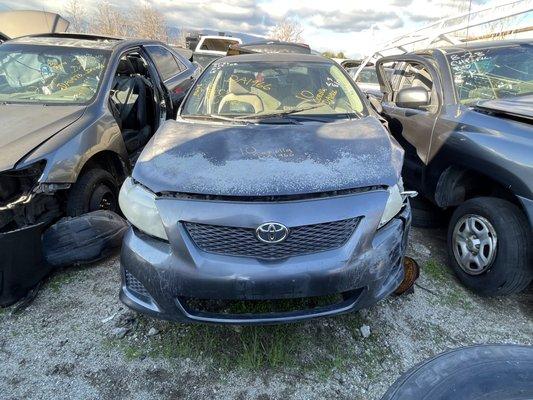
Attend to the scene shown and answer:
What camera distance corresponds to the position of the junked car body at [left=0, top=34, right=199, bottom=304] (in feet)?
9.65

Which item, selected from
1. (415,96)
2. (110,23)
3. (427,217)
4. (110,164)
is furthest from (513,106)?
(110,23)

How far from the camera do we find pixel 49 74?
401 cm

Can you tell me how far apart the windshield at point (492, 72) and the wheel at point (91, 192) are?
3.23 meters

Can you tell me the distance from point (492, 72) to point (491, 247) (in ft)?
5.73

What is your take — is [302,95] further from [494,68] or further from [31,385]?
[31,385]

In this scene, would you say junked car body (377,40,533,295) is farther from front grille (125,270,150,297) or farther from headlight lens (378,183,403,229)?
front grille (125,270,150,297)

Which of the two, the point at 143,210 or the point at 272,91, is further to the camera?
the point at 272,91

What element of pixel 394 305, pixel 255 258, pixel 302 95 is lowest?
pixel 394 305

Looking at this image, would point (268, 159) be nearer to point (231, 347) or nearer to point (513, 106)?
point (231, 347)

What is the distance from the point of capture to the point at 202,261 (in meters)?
2.05

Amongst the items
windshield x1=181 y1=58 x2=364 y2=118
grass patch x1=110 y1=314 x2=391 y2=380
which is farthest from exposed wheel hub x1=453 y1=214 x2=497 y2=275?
windshield x1=181 y1=58 x2=364 y2=118

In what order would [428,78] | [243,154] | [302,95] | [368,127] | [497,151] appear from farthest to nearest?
[428,78]
[302,95]
[368,127]
[497,151]
[243,154]

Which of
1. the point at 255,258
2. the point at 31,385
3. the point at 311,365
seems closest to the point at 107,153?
the point at 31,385

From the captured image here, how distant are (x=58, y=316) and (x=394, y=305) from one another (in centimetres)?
238
